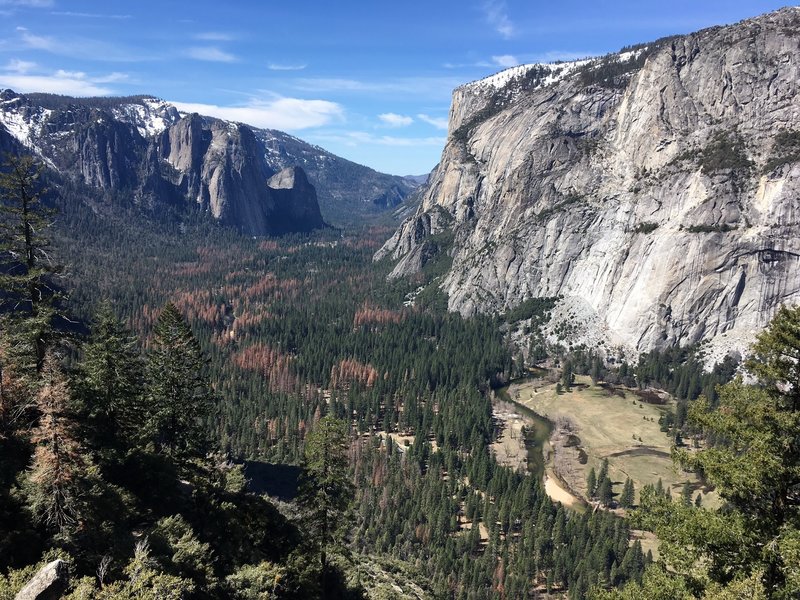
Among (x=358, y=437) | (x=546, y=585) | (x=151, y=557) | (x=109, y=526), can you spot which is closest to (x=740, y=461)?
(x=151, y=557)

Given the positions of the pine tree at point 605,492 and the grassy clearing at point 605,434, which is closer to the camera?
the pine tree at point 605,492

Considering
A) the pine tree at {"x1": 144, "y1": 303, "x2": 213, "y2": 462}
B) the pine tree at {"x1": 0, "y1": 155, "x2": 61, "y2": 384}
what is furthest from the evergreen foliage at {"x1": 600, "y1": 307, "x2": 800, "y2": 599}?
the pine tree at {"x1": 144, "y1": 303, "x2": 213, "y2": 462}

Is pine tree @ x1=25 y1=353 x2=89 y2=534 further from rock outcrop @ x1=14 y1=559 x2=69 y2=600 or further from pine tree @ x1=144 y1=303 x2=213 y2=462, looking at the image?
pine tree @ x1=144 y1=303 x2=213 y2=462

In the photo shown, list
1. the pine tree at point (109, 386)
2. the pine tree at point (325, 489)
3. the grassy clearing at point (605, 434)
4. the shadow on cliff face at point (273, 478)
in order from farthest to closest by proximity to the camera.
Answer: the grassy clearing at point (605, 434)
the shadow on cliff face at point (273, 478)
the pine tree at point (109, 386)
the pine tree at point (325, 489)

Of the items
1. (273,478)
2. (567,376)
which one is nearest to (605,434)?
(567,376)

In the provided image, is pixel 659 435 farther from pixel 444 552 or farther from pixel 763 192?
pixel 763 192

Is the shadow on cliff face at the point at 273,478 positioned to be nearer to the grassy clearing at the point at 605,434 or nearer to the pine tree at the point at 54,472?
the grassy clearing at the point at 605,434

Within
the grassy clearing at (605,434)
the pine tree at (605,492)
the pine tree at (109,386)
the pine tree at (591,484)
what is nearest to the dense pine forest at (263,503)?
the pine tree at (109,386)

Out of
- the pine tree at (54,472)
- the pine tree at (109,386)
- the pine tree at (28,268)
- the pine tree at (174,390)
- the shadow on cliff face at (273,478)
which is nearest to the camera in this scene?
the pine tree at (54,472)
